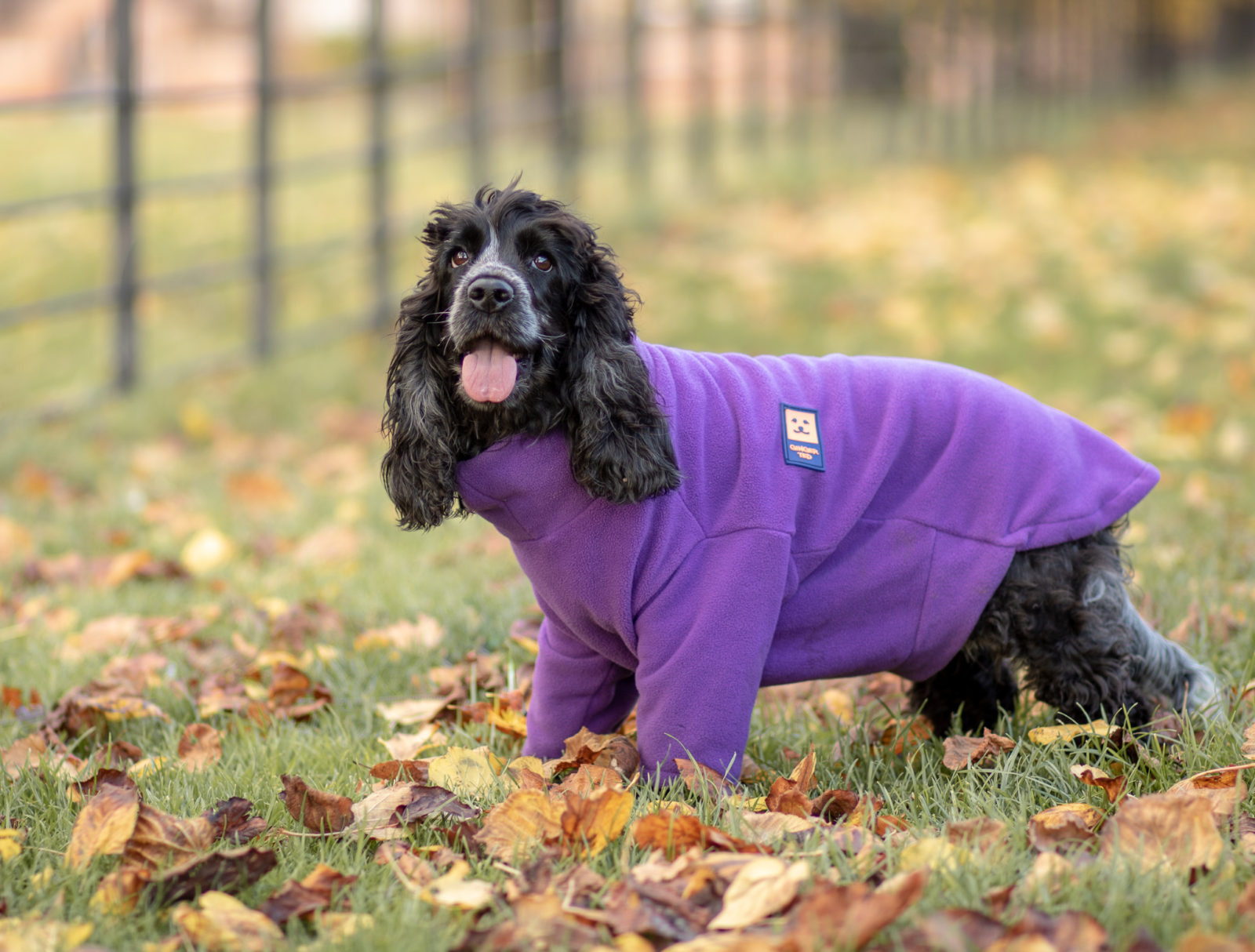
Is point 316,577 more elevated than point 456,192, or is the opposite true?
point 456,192

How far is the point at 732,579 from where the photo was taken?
8.99 ft

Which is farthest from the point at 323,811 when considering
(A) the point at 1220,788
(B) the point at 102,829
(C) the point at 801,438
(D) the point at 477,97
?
(D) the point at 477,97

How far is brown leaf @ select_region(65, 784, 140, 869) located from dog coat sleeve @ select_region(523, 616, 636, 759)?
0.97m

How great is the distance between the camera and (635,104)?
45.3 feet

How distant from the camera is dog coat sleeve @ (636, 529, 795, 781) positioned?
2732 millimetres

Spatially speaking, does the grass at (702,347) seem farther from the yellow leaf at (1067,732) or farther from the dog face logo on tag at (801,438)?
the dog face logo on tag at (801,438)

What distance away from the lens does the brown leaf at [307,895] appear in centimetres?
223

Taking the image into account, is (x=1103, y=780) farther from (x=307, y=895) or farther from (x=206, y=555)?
(x=206, y=555)

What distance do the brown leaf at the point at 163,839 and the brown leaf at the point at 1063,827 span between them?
1.63 m

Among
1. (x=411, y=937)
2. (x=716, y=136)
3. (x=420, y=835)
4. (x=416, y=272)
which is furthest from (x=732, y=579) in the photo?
(x=716, y=136)

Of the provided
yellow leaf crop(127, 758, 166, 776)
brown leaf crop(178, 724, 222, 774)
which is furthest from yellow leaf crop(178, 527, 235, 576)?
yellow leaf crop(127, 758, 166, 776)

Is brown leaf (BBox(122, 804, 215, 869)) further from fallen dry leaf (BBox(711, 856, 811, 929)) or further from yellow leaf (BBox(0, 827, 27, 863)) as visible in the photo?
fallen dry leaf (BBox(711, 856, 811, 929))

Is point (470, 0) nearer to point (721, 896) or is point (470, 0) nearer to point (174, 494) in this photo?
point (174, 494)

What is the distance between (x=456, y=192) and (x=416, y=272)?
152 centimetres
